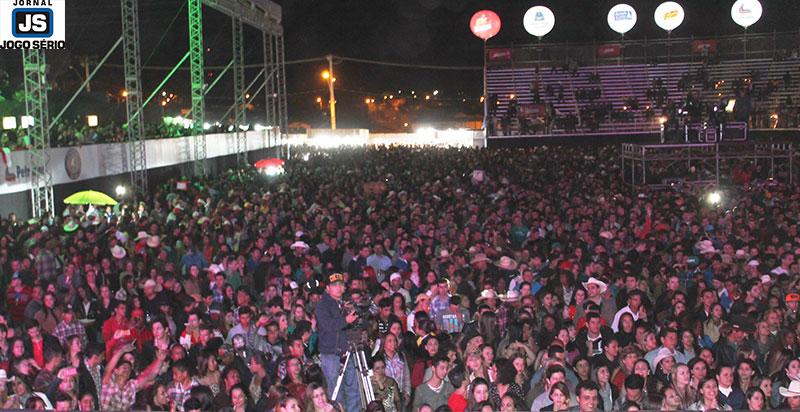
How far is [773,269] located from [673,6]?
3767 centimetres

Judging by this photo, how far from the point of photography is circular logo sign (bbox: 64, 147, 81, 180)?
72.0 ft

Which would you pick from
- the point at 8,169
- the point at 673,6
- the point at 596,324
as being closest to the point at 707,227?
the point at 596,324

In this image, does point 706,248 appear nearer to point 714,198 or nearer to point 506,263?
point 506,263

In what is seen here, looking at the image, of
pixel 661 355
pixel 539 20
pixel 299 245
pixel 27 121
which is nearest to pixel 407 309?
pixel 661 355

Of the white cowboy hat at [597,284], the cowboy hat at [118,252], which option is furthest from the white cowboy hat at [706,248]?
the cowboy hat at [118,252]

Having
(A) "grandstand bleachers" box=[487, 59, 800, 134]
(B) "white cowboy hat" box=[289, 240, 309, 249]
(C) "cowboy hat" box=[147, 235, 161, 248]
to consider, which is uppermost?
(A) "grandstand bleachers" box=[487, 59, 800, 134]

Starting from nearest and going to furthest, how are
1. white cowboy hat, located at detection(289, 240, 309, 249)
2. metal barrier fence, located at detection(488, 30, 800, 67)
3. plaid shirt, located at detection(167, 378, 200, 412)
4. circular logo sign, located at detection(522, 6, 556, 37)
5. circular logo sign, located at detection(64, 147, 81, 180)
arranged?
plaid shirt, located at detection(167, 378, 200, 412)
white cowboy hat, located at detection(289, 240, 309, 249)
circular logo sign, located at detection(64, 147, 81, 180)
metal barrier fence, located at detection(488, 30, 800, 67)
circular logo sign, located at detection(522, 6, 556, 37)

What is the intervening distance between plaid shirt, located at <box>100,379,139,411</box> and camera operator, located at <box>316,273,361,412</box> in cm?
143

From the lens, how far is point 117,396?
7.35 meters

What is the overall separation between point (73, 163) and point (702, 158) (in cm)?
1532

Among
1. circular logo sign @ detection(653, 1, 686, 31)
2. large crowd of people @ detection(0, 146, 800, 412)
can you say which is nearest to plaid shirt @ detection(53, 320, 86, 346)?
large crowd of people @ detection(0, 146, 800, 412)

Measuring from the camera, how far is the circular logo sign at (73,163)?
21931mm

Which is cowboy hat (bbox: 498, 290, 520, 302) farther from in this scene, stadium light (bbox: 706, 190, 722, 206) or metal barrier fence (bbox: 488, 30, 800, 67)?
metal barrier fence (bbox: 488, 30, 800, 67)

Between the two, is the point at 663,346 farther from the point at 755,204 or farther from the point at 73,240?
the point at 755,204
